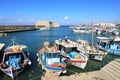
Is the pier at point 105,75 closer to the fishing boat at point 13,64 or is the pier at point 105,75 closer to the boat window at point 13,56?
the fishing boat at point 13,64

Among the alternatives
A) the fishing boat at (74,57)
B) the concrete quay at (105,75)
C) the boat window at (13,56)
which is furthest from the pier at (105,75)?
the boat window at (13,56)

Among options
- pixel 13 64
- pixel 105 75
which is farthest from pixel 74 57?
pixel 13 64

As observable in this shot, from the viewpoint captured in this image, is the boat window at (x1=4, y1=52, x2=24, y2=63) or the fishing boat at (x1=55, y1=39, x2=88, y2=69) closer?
the fishing boat at (x1=55, y1=39, x2=88, y2=69)

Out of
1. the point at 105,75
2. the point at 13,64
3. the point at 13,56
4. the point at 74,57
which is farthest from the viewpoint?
the point at 74,57

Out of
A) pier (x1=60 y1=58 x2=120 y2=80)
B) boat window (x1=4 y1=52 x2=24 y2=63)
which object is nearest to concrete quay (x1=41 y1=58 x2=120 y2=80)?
pier (x1=60 y1=58 x2=120 y2=80)

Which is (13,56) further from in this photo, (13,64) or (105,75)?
(105,75)

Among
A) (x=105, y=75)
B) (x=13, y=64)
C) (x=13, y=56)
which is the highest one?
(x=13, y=56)

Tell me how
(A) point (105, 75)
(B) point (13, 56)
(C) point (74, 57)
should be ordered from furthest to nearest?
(C) point (74, 57), (B) point (13, 56), (A) point (105, 75)

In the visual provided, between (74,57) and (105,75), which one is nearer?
(105,75)

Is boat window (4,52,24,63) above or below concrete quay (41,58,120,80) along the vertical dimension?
above

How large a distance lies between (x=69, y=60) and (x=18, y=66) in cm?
710

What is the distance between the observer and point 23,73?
66.8 feet

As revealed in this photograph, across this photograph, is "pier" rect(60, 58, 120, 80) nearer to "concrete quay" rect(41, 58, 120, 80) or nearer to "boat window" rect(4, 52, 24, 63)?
"concrete quay" rect(41, 58, 120, 80)

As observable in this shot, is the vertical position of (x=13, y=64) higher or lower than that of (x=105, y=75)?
higher
